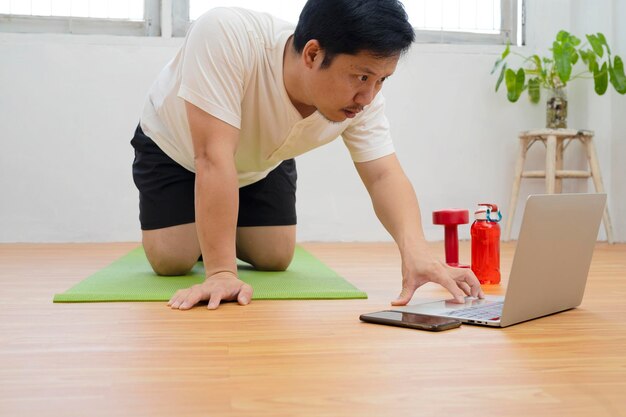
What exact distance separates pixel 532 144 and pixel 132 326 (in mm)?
2795

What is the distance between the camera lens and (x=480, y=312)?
4.01 feet

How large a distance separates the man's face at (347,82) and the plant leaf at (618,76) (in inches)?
88.2

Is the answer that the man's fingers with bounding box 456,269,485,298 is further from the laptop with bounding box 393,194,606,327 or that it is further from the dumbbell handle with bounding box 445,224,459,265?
the dumbbell handle with bounding box 445,224,459,265

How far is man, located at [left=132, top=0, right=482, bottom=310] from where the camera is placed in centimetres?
122

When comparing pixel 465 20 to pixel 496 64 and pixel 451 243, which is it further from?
pixel 451 243

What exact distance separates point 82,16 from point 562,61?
2.22m

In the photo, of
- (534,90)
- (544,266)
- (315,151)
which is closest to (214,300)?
(544,266)

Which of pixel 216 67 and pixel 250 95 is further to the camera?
pixel 250 95

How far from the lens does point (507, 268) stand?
7.16 feet

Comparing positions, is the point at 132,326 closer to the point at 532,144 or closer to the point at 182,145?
the point at 182,145

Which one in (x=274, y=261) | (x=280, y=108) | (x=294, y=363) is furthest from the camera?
(x=274, y=261)

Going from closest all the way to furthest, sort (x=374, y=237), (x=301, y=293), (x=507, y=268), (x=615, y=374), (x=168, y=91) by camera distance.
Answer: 1. (x=615, y=374)
2. (x=301, y=293)
3. (x=168, y=91)
4. (x=507, y=268)
5. (x=374, y=237)

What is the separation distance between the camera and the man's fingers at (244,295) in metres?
1.34

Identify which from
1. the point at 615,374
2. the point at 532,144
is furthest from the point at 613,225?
the point at 615,374
